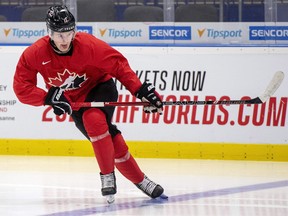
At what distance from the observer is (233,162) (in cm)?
822

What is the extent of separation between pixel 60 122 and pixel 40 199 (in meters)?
2.67

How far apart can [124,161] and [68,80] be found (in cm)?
64

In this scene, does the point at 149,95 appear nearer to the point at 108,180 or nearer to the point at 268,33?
the point at 108,180

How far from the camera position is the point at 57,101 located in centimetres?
561

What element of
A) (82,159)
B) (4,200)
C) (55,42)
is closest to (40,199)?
(4,200)

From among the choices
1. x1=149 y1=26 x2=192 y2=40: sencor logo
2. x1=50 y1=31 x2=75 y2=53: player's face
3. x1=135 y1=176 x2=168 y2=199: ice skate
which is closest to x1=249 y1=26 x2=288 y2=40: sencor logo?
x1=149 y1=26 x2=192 y2=40: sencor logo

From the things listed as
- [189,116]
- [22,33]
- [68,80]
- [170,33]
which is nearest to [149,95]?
[68,80]

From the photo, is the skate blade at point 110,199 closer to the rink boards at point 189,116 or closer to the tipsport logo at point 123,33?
the rink boards at point 189,116

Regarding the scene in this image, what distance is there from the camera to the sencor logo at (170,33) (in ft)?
28.8

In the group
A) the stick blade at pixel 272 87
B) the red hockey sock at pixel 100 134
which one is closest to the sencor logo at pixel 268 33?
the stick blade at pixel 272 87

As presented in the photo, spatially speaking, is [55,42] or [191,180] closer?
[55,42]

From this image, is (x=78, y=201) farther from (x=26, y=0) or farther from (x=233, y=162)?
(x=26, y=0)

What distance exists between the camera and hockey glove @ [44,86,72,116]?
559 cm

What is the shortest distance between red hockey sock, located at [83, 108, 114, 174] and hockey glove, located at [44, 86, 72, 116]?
132 millimetres
